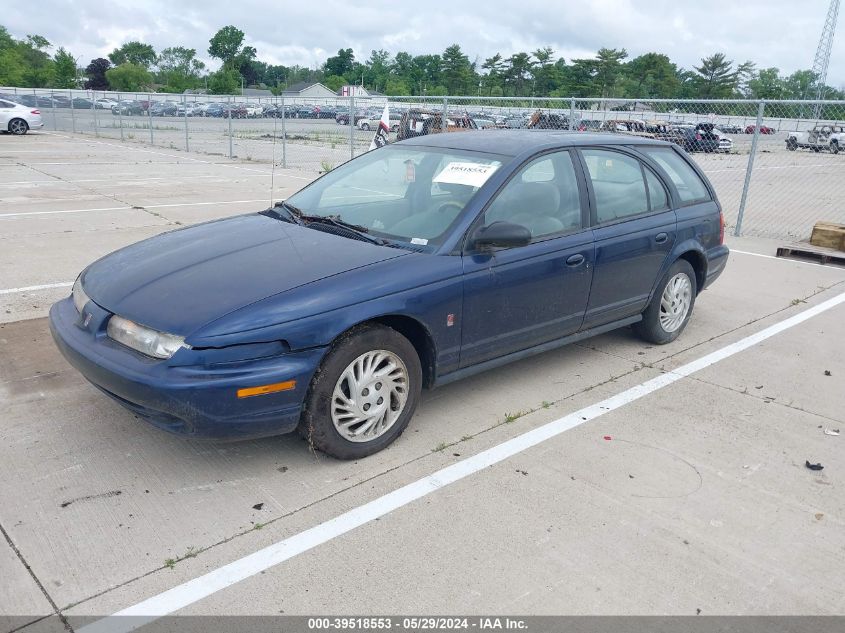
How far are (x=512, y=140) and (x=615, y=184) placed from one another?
84 cm

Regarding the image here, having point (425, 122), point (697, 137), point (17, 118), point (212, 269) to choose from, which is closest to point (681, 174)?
point (212, 269)

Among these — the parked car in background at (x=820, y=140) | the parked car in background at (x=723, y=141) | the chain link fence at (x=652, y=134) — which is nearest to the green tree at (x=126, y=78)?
the chain link fence at (x=652, y=134)

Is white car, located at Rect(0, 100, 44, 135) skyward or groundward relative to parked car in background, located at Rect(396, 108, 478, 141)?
groundward

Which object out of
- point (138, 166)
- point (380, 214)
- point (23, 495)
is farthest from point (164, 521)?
point (138, 166)

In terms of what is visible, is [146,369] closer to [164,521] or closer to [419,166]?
[164,521]

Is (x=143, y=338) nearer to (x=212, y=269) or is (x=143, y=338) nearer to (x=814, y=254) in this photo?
(x=212, y=269)

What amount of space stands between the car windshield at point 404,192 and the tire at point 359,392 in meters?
0.67

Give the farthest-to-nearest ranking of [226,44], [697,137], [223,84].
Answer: [226,44], [223,84], [697,137]

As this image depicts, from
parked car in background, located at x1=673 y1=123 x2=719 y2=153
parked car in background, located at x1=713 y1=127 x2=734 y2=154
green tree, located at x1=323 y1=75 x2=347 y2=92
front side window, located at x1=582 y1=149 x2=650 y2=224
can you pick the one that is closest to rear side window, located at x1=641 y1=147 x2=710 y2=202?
front side window, located at x1=582 y1=149 x2=650 y2=224

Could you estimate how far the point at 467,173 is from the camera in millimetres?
4402

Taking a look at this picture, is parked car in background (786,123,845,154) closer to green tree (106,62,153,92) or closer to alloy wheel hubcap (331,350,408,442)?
alloy wheel hubcap (331,350,408,442)

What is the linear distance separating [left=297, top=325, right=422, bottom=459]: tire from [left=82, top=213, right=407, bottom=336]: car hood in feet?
1.26

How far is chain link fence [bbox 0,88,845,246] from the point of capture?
43.8 ft

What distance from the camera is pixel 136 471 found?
3.56 m
